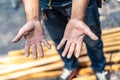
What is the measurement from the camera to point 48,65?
6.61ft

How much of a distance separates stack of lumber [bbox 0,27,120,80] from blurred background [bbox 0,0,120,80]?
230 mm

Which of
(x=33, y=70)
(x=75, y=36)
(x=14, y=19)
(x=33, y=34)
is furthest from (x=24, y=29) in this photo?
(x=14, y=19)

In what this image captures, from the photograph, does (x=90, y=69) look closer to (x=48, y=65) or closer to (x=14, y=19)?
(x=48, y=65)

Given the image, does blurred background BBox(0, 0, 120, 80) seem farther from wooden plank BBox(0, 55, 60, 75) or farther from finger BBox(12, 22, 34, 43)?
finger BBox(12, 22, 34, 43)

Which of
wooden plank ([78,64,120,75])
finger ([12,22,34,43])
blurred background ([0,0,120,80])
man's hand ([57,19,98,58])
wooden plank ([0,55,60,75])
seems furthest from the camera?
blurred background ([0,0,120,80])

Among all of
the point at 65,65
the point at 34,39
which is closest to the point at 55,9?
the point at 34,39

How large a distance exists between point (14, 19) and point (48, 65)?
904 millimetres

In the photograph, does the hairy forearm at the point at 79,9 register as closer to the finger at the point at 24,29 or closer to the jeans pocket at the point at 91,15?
the jeans pocket at the point at 91,15

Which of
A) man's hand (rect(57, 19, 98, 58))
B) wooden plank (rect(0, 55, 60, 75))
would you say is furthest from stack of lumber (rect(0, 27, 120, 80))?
man's hand (rect(57, 19, 98, 58))

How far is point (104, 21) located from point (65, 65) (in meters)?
0.75

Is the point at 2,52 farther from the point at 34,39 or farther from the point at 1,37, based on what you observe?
the point at 34,39

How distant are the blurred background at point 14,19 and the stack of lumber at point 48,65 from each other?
9.0 inches

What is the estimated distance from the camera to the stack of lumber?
1.95m

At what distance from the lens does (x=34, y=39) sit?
1366mm
